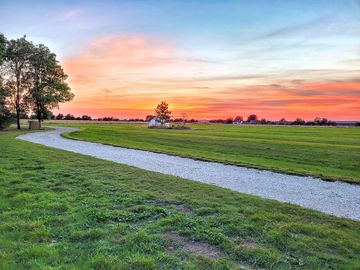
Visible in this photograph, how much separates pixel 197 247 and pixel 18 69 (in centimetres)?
5481

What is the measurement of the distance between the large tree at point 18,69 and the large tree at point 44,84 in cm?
85

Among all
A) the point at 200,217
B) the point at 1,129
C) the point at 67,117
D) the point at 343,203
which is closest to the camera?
the point at 200,217

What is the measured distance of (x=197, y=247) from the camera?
6211 mm

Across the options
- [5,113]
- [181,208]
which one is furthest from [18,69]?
[181,208]

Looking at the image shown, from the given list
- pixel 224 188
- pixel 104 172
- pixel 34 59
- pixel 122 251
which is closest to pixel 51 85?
pixel 34 59

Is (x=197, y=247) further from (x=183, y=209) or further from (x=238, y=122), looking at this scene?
(x=238, y=122)

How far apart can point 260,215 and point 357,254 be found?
2303mm

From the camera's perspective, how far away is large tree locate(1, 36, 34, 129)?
52594 millimetres

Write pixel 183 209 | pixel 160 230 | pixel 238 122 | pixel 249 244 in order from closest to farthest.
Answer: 1. pixel 249 244
2. pixel 160 230
3. pixel 183 209
4. pixel 238 122

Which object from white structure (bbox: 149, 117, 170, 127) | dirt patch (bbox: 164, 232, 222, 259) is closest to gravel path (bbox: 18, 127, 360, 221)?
dirt patch (bbox: 164, 232, 222, 259)

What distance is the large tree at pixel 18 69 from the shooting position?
5259cm

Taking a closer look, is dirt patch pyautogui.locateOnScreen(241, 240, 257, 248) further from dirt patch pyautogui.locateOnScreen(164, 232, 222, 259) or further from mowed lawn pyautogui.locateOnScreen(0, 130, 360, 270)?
dirt patch pyautogui.locateOnScreen(164, 232, 222, 259)

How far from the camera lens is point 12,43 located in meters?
52.7

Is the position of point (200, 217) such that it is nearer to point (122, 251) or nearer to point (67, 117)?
point (122, 251)
